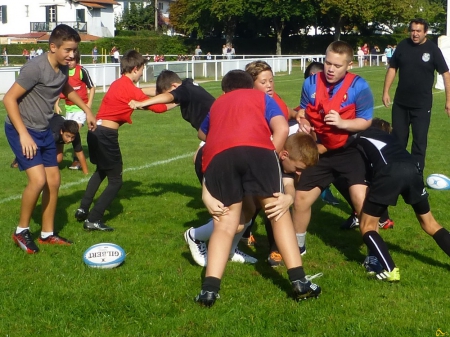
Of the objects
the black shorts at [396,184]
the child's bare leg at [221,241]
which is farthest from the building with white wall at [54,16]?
the child's bare leg at [221,241]

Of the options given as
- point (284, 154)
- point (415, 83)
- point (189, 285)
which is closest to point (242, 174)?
point (284, 154)

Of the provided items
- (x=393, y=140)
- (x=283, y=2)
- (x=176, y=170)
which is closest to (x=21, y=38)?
(x=283, y=2)

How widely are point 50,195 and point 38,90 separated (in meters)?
1.04

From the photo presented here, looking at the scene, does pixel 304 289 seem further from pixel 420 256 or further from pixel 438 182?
pixel 438 182

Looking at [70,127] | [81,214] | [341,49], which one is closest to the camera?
[341,49]

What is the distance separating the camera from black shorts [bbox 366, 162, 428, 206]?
567 centimetres

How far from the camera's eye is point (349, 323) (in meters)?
4.94

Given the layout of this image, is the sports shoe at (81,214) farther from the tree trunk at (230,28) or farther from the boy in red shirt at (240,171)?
the tree trunk at (230,28)

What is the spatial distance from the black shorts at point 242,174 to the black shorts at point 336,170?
108 cm

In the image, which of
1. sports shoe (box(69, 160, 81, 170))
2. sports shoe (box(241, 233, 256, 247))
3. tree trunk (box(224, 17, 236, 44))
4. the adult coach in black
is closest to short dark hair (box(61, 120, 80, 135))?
sports shoe (box(69, 160, 81, 170))

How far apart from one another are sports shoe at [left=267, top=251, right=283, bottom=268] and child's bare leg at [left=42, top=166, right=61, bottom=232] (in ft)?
7.07

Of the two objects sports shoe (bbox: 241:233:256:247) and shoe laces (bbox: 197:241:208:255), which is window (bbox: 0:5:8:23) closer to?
sports shoe (bbox: 241:233:256:247)

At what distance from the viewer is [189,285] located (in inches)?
227

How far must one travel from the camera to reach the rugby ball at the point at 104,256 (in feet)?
20.2
